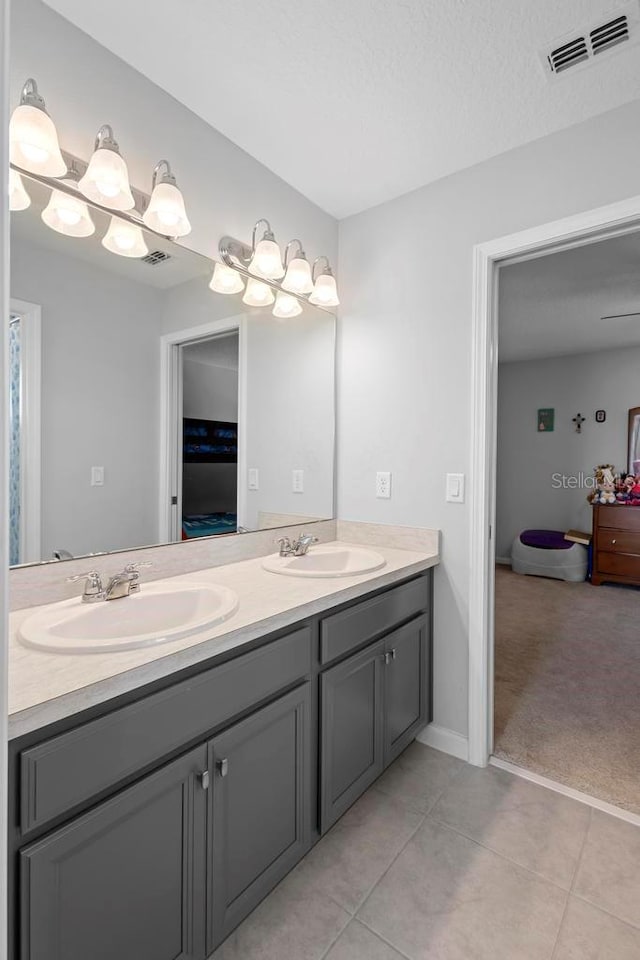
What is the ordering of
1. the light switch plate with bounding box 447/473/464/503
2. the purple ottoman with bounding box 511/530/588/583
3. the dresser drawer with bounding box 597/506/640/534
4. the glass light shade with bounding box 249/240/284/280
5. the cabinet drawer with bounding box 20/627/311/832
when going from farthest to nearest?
the purple ottoman with bounding box 511/530/588/583 → the dresser drawer with bounding box 597/506/640/534 → the light switch plate with bounding box 447/473/464/503 → the glass light shade with bounding box 249/240/284/280 → the cabinet drawer with bounding box 20/627/311/832

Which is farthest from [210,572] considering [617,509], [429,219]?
[617,509]

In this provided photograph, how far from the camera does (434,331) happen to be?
2121 mm

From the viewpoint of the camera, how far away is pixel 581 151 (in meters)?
1.77

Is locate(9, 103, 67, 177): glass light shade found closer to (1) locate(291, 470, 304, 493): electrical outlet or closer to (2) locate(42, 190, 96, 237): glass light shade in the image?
(2) locate(42, 190, 96, 237): glass light shade

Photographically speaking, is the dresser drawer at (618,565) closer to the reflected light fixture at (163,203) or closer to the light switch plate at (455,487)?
the light switch plate at (455,487)

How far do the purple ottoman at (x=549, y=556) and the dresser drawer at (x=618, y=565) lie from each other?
187mm

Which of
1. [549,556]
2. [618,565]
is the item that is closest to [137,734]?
[549,556]

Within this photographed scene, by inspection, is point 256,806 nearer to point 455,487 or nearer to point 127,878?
point 127,878

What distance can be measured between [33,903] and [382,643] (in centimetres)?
118

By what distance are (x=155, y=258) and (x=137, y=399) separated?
0.47 m

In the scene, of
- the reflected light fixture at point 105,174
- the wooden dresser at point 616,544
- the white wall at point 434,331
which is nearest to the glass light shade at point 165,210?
the reflected light fixture at point 105,174

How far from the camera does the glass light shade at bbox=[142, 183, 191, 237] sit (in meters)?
1.51

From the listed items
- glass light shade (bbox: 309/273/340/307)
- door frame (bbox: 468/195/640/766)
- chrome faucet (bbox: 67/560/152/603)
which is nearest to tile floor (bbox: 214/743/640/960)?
door frame (bbox: 468/195/640/766)

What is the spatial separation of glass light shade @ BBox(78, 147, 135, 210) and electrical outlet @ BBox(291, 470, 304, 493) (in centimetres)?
125
